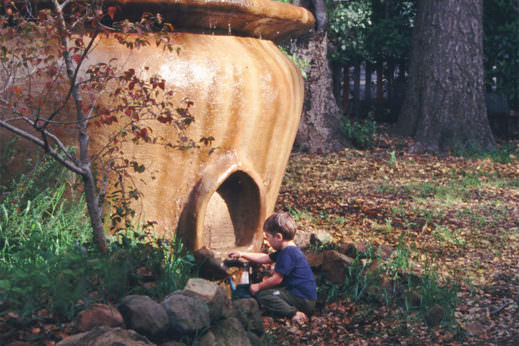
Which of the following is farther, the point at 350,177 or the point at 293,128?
the point at 350,177

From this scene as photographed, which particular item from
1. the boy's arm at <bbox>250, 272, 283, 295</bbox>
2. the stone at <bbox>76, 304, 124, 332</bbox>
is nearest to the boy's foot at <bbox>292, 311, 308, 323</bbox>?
the boy's arm at <bbox>250, 272, 283, 295</bbox>

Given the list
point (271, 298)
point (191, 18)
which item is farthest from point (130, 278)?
point (191, 18)

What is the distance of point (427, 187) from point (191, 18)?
352cm

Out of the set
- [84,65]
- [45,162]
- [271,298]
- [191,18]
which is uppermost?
[191,18]

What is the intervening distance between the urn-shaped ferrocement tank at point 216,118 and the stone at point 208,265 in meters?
0.14

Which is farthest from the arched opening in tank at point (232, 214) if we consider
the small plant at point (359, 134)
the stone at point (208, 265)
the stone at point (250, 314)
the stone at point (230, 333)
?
the small plant at point (359, 134)

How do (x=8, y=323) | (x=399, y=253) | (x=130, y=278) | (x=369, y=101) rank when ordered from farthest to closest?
(x=369, y=101)
(x=399, y=253)
(x=130, y=278)
(x=8, y=323)

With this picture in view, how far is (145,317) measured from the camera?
2197 mm

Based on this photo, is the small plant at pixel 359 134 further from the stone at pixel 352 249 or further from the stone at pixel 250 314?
the stone at pixel 250 314

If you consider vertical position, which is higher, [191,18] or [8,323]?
[191,18]

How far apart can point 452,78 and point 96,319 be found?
7.37 meters

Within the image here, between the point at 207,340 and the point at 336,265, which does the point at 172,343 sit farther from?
the point at 336,265

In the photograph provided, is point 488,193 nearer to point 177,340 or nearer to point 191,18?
point 191,18

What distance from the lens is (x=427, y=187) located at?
608 cm
